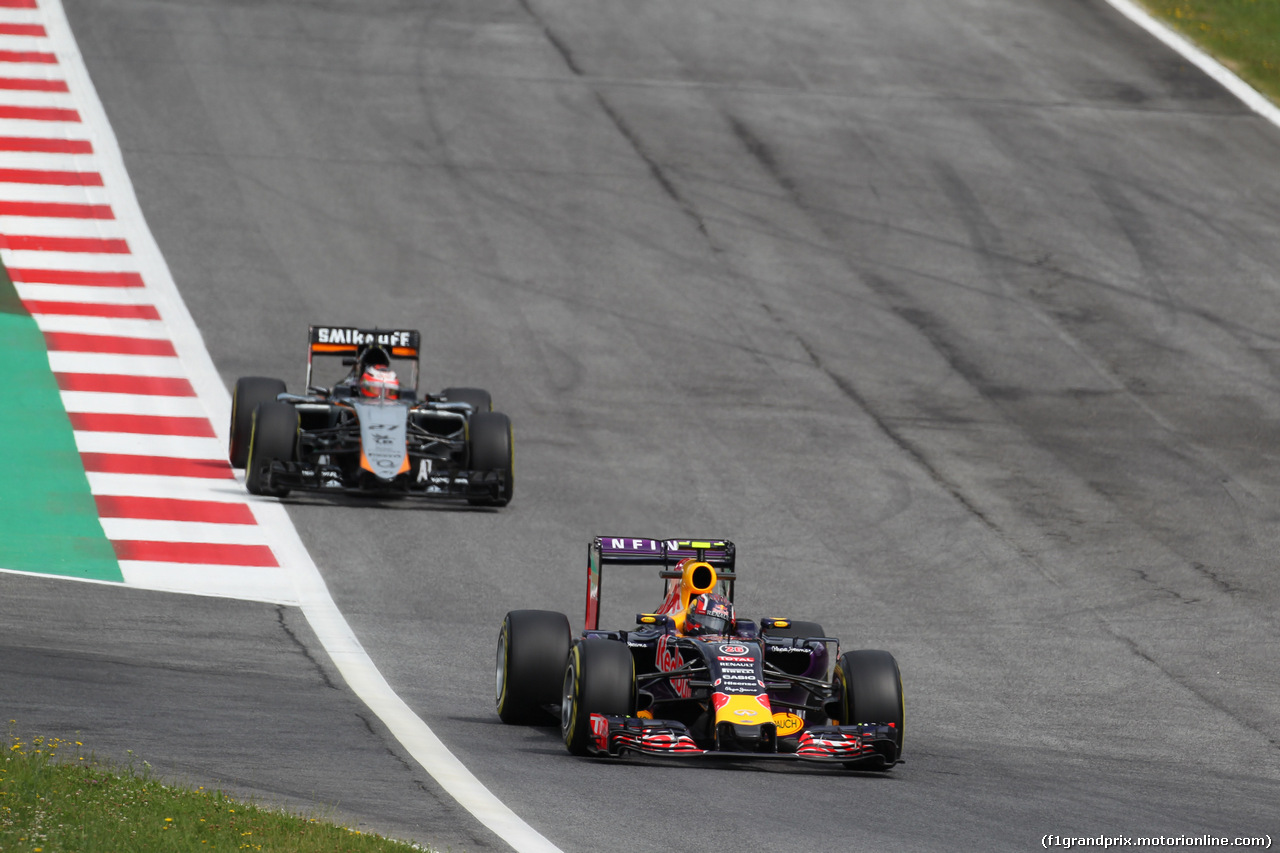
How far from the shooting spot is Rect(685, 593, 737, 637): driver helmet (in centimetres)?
1153

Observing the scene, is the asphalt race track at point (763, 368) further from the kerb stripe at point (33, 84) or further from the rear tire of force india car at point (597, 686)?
the kerb stripe at point (33, 84)

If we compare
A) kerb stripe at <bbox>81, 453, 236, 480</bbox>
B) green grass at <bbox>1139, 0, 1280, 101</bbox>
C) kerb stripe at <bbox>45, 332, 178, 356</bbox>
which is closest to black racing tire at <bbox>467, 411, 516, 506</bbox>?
kerb stripe at <bbox>81, 453, 236, 480</bbox>

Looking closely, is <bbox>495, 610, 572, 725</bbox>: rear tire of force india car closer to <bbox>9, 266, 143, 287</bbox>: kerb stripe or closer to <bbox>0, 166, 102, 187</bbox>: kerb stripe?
<bbox>9, 266, 143, 287</bbox>: kerb stripe

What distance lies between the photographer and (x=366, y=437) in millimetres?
19266

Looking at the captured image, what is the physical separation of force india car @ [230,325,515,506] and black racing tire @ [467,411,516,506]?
10mm

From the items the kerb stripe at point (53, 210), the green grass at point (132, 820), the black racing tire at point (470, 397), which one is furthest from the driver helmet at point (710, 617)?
the kerb stripe at point (53, 210)

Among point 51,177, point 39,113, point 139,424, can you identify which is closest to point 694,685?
point 139,424

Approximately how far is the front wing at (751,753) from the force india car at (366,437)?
890 cm

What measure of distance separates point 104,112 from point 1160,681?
22332 mm

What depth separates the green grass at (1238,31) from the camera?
36.8 m

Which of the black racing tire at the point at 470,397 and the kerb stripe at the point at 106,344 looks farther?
the kerb stripe at the point at 106,344

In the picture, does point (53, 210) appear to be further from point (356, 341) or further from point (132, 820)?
point (132, 820)

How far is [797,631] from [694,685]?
148 centimetres

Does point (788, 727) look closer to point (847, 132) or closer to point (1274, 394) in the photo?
point (1274, 394)
